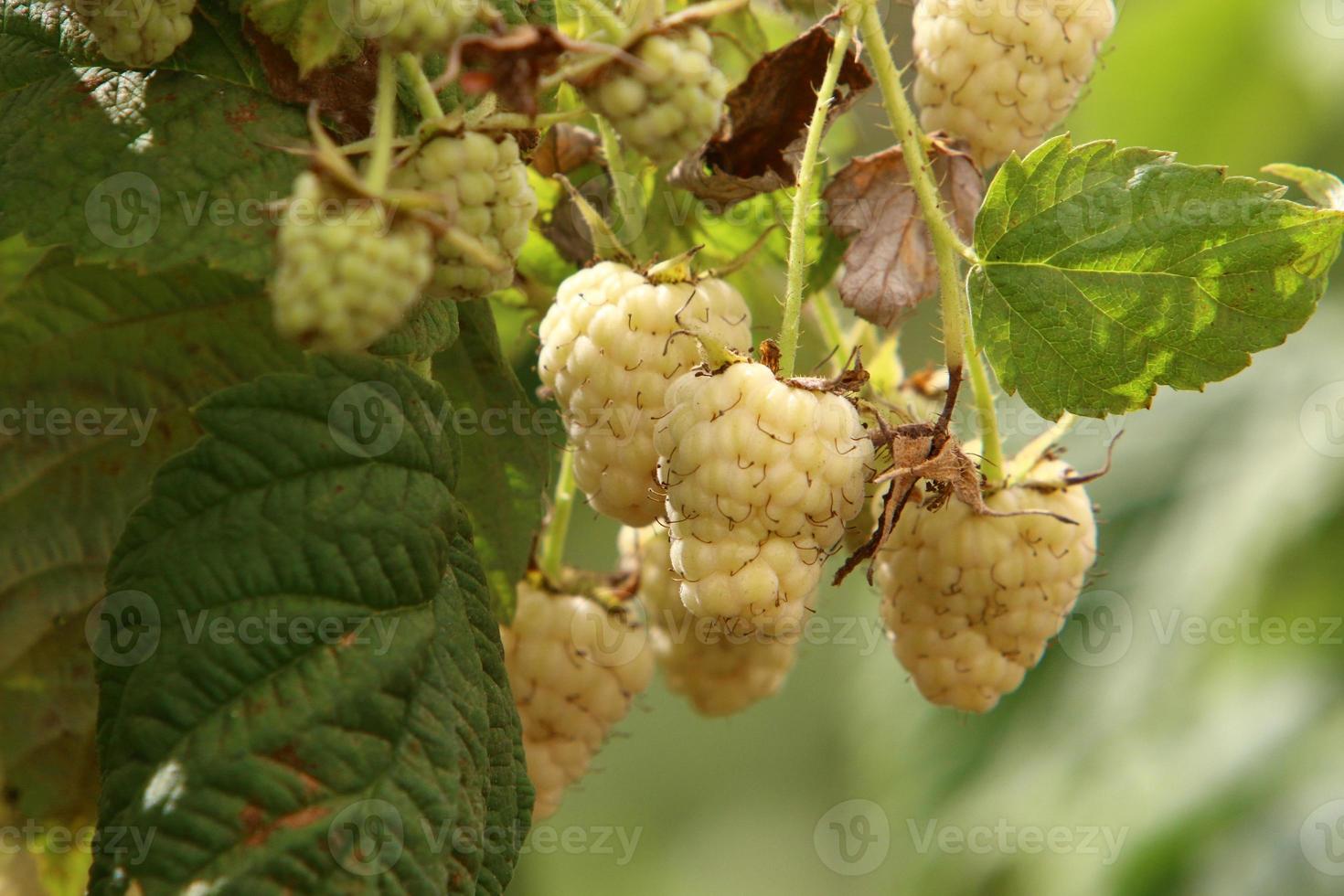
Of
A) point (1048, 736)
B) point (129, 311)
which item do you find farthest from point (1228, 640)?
point (129, 311)

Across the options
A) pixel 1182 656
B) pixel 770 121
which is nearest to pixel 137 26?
pixel 770 121

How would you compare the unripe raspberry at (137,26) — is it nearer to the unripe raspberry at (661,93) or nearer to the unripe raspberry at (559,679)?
the unripe raspberry at (661,93)

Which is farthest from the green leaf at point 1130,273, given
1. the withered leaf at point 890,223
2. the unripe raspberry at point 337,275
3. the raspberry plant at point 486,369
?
the unripe raspberry at point 337,275

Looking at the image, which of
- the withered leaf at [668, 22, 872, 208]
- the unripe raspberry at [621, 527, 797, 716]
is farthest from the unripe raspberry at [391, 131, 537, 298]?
the unripe raspberry at [621, 527, 797, 716]

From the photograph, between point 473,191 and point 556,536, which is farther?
point 556,536

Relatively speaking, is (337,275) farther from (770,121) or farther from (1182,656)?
(1182,656)

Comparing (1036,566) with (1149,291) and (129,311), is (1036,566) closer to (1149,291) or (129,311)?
(1149,291)

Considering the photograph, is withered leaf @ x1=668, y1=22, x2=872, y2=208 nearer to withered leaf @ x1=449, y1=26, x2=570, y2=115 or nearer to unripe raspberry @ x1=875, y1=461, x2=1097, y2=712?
unripe raspberry @ x1=875, y1=461, x2=1097, y2=712
